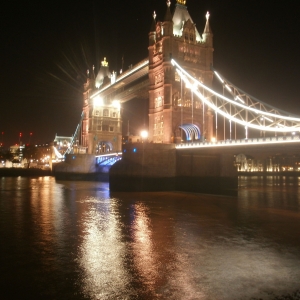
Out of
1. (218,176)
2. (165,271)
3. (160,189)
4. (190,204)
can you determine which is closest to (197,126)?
(218,176)

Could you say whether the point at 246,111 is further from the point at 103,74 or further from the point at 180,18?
the point at 103,74

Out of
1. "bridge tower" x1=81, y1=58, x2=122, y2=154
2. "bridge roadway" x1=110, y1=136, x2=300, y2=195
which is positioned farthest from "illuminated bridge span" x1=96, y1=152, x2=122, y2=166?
"bridge roadway" x1=110, y1=136, x2=300, y2=195

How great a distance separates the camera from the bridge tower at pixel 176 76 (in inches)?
1543

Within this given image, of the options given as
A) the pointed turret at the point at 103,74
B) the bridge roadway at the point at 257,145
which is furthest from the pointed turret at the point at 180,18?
the pointed turret at the point at 103,74

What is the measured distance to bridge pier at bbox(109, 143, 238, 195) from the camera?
3216 cm

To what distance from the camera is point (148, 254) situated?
10.8m

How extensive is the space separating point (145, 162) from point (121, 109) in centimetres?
4067

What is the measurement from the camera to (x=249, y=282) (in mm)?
8273

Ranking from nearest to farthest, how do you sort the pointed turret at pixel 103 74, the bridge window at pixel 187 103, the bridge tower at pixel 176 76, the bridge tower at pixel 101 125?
1. the bridge tower at pixel 176 76
2. the bridge window at pixel 187 103
3. the bridge tower at pixel 101 125
4. the pointed turret at pixel 103 74

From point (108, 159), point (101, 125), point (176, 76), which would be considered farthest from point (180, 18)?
point (101, 125)

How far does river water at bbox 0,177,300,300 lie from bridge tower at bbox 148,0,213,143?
20673 millimetres

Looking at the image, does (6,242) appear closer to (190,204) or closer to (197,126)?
(190,204)

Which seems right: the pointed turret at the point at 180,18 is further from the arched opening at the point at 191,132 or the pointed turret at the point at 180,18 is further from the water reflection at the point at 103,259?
the water reflection at the point at 103,259

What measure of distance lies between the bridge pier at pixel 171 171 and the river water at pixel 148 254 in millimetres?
12345
